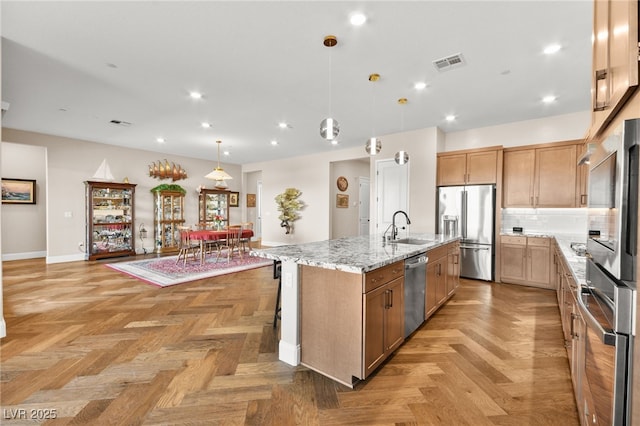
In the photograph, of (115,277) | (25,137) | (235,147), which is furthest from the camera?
(235,147)

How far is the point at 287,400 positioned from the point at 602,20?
2851mm

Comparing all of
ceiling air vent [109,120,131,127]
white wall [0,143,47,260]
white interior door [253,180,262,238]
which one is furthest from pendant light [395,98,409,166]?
white wall [0,143,47,260]

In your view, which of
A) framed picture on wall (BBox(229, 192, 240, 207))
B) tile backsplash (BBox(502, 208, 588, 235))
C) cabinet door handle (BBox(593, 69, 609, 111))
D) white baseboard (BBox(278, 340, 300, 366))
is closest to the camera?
cabinet door handle (BBox(593, 69, 609, 111))

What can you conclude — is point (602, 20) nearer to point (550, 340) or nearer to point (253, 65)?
point (550, 340)

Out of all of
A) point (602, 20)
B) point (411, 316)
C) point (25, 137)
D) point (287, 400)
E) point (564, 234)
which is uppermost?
point (25, 137)

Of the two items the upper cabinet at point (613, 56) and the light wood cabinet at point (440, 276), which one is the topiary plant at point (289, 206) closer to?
the light wood cabinet at point (440, 276)

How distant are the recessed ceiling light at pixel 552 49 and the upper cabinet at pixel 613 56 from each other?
1358 millimetres

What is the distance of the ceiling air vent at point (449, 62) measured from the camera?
299cm

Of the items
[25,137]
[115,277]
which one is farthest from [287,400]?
[25,137]

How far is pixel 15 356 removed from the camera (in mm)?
2332

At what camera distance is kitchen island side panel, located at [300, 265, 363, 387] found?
1.94 m

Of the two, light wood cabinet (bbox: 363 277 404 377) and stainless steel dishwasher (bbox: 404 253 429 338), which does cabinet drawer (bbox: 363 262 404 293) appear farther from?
stainless steel dishwasher (bbox: 404 253 429 338)

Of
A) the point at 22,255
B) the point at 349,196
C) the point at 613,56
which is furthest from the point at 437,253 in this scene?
the point at 22,255

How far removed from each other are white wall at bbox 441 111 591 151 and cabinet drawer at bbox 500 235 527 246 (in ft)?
5.71
